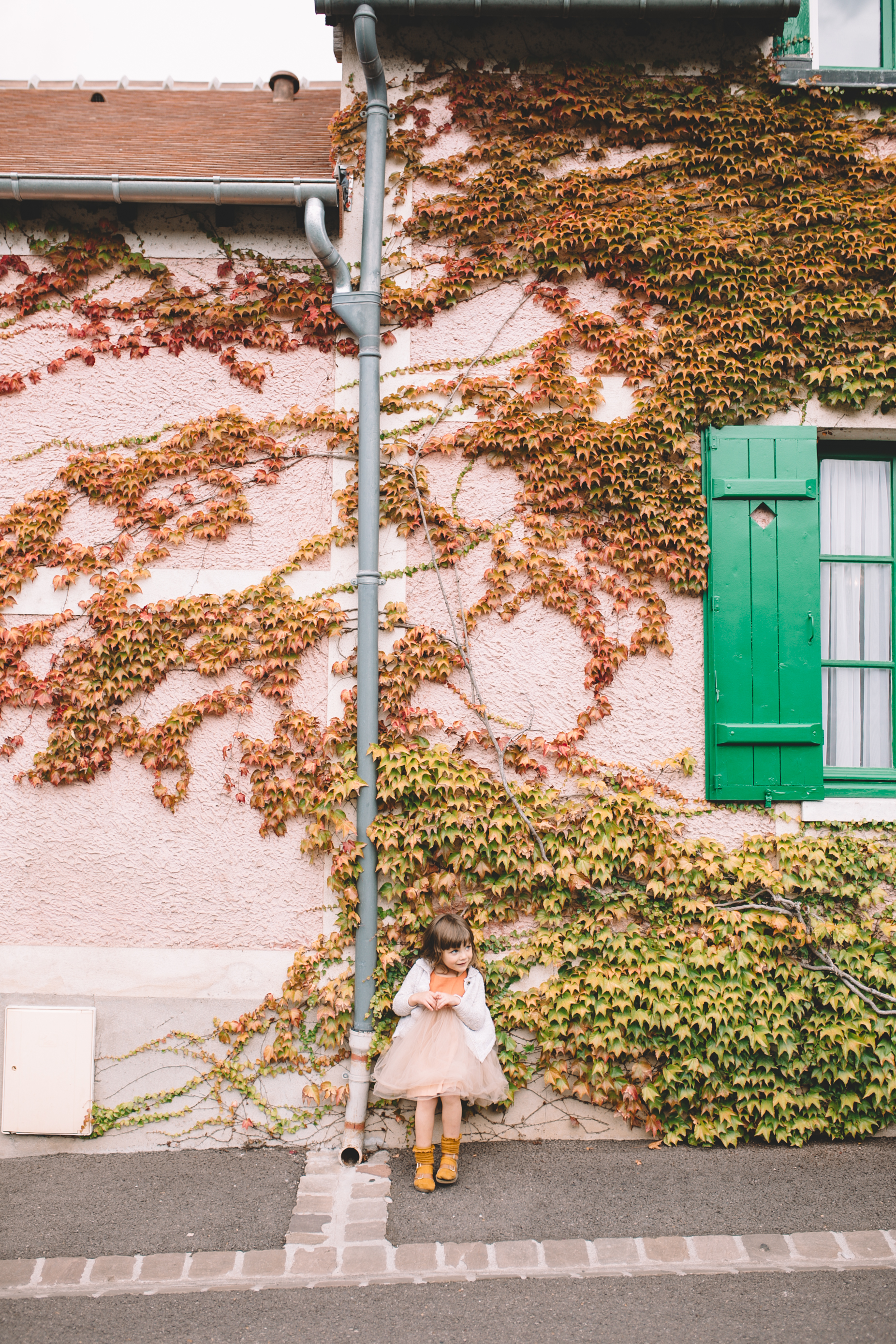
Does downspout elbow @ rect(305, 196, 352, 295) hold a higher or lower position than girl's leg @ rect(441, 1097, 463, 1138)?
higher

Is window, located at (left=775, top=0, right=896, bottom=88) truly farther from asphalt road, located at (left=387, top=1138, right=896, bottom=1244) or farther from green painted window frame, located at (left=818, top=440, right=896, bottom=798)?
asphalt road, located at (left=387, top=1138, right=896, bottom=1244)

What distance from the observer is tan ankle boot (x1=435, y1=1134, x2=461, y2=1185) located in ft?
10.4

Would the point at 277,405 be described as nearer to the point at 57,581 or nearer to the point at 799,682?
the point at 57,581

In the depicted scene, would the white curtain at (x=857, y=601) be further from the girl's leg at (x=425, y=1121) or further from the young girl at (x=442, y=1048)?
the girl's leg at (x=425, y=1121)

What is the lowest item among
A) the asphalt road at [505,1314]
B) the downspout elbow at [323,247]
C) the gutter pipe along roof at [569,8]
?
the asphalt road at [505,1314]

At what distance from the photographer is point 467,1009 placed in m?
3.27

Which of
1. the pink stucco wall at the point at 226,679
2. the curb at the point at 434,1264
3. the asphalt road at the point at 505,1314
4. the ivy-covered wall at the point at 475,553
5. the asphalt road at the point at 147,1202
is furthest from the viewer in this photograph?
the pink stucco wall at the point at 226,679

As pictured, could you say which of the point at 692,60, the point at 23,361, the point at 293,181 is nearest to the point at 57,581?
the point at 23,361

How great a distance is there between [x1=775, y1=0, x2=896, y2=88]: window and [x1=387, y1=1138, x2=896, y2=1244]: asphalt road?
513cm

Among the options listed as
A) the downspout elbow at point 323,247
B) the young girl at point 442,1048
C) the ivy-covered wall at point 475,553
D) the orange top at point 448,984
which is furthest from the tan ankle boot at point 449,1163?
the downspout elbow at point 323,247

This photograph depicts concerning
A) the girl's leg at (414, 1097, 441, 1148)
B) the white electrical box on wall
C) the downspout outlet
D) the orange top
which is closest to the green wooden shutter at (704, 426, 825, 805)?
the orange top

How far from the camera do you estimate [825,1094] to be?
3.51 metres

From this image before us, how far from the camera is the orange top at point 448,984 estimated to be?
3.32m

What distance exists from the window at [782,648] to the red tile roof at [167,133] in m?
2.67
